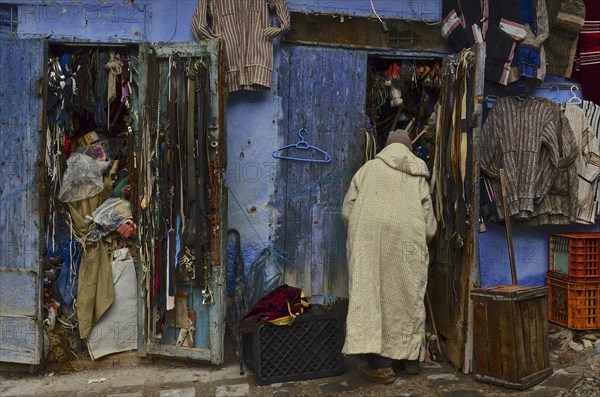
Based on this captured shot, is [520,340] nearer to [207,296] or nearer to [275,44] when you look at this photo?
[207,296]

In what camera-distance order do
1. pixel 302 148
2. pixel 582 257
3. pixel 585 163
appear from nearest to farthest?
pixel 582 257 → pixel 302 148 → pixel 585 163

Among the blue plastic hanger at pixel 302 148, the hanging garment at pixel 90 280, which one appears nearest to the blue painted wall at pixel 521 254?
the blue plastic hanger at pixel 302 148

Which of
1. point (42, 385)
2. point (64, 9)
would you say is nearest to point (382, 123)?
point (64, 9)

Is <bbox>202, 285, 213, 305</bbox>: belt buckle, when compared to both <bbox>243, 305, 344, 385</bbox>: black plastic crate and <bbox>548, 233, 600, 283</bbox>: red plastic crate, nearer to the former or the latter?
<bbox>243, 305, 344, 385</bbox>: black plastic crate

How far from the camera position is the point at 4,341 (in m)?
4.63

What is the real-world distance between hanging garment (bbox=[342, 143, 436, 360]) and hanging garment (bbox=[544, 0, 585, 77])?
2.21 m

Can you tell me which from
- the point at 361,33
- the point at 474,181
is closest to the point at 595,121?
the point at 474,181

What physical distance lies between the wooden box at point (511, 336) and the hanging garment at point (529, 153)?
1.06 metres

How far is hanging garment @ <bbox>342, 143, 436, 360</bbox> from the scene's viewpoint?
14.1 ft

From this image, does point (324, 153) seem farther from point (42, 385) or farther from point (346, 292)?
point (42, 385)

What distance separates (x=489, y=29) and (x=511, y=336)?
112 inches

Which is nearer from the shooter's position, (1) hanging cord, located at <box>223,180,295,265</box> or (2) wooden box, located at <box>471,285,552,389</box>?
(2) wooden box, located at <box>471,285,552,389</box>

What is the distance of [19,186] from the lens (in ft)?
15.3

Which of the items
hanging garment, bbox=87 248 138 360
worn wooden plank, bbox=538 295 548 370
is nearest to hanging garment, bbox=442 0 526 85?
worn wooden plank, bbox=538 295 548 370
